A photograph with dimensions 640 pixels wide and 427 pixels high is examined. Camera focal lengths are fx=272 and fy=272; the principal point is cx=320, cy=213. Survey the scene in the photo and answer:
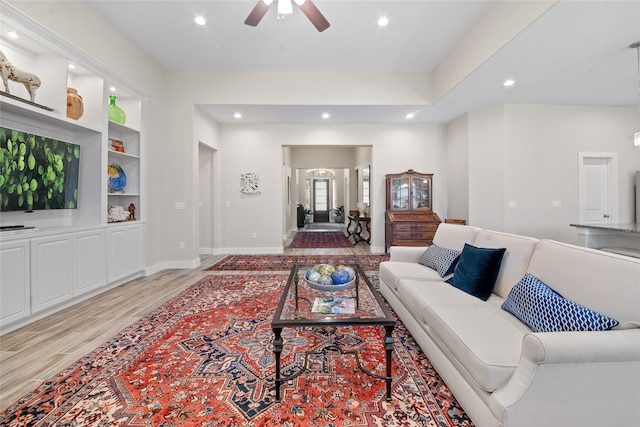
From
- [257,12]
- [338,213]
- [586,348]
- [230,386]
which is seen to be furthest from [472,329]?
[338,213]

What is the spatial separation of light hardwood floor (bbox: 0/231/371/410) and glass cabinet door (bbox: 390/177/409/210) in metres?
4.08

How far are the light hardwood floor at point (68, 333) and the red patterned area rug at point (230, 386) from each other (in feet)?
0.42

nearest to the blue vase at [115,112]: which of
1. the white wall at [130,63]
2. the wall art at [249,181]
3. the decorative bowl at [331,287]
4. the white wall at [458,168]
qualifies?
the white wall at [130,63]

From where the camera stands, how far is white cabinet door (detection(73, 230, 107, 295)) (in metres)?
2.93

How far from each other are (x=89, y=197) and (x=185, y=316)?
1.97m

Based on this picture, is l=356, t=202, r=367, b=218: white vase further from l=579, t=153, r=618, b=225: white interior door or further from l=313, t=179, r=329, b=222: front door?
l=313, t=179, r=329, b=222: front door

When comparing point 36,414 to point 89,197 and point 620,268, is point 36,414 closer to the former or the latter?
point 89,197

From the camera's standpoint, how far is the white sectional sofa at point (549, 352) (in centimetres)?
106

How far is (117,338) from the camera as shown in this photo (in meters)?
2.25

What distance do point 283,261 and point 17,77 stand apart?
3.97 metres

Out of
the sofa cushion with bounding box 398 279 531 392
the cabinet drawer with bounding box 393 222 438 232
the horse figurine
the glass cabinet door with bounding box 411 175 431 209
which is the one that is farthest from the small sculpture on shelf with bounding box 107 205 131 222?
the glass cabinet door with bounding box 411 175 431 209

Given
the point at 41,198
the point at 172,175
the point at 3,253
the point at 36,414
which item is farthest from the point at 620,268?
the point at 172,175

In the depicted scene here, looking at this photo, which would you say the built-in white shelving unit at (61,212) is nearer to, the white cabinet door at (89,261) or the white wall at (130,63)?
the white cabinet door at (89,261)

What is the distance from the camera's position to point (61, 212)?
3.16 m
